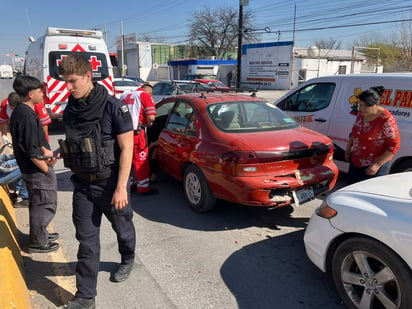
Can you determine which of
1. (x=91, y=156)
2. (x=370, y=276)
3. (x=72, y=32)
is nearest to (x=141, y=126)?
(x=91, y=156)

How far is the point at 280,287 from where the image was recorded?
114 inches

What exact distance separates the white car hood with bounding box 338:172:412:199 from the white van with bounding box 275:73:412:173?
211cm

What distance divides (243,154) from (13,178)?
9.28 ft

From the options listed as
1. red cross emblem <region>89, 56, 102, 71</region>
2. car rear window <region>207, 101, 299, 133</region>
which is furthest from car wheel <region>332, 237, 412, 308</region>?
red cross emblem <region>89, 56, 102, 71</region>

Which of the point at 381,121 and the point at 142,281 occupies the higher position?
the point at 381,121

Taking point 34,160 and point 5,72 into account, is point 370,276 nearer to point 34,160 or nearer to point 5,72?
point 34,160

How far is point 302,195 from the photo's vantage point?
12.5ft

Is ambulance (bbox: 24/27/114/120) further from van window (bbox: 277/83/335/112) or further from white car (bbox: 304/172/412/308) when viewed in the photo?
white car (bbox: 304/172/412/308)

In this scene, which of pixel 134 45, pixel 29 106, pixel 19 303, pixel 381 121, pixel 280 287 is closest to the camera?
pixel 19 303

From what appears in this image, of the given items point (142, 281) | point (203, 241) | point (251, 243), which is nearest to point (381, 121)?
point (251, 243)

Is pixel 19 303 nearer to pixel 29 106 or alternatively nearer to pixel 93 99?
pixel 93 99

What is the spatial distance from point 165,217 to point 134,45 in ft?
166

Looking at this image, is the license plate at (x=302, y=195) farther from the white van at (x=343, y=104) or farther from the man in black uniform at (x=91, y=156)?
the man in black uniform at (x=91, y=156)

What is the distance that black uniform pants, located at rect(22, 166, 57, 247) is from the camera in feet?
10.7
